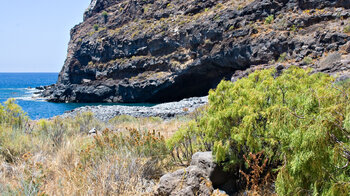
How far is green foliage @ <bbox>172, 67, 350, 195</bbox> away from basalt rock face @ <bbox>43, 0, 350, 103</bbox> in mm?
18712

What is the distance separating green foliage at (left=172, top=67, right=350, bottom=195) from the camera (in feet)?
6.64

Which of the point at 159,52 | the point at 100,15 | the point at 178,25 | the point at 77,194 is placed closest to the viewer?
the point at 77,194

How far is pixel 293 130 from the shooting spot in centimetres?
242

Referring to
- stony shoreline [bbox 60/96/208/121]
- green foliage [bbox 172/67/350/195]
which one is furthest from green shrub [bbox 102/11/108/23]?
green foliage [bbox 172/67/350/195]

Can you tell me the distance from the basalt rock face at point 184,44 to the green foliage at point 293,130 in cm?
1871

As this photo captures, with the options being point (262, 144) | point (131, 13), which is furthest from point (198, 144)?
point (131, 13)

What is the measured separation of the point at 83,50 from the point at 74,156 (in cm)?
4597

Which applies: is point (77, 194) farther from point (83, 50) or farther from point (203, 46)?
point (83, 50)

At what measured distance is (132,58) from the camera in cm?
3838

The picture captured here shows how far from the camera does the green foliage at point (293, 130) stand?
2023mm

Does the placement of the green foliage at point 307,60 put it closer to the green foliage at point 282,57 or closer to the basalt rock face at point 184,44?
the basalt rock face at point 184,44

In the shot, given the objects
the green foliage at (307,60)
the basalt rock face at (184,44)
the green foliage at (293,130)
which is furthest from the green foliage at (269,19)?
the green foliage at (293,130)

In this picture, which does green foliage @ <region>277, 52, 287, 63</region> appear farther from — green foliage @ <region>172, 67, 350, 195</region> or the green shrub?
the green shrub

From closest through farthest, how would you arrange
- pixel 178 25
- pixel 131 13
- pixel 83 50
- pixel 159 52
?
1. pixel 178 25
2. pixel 159 52
3. pixel 131 13
4. pixel 83 50
